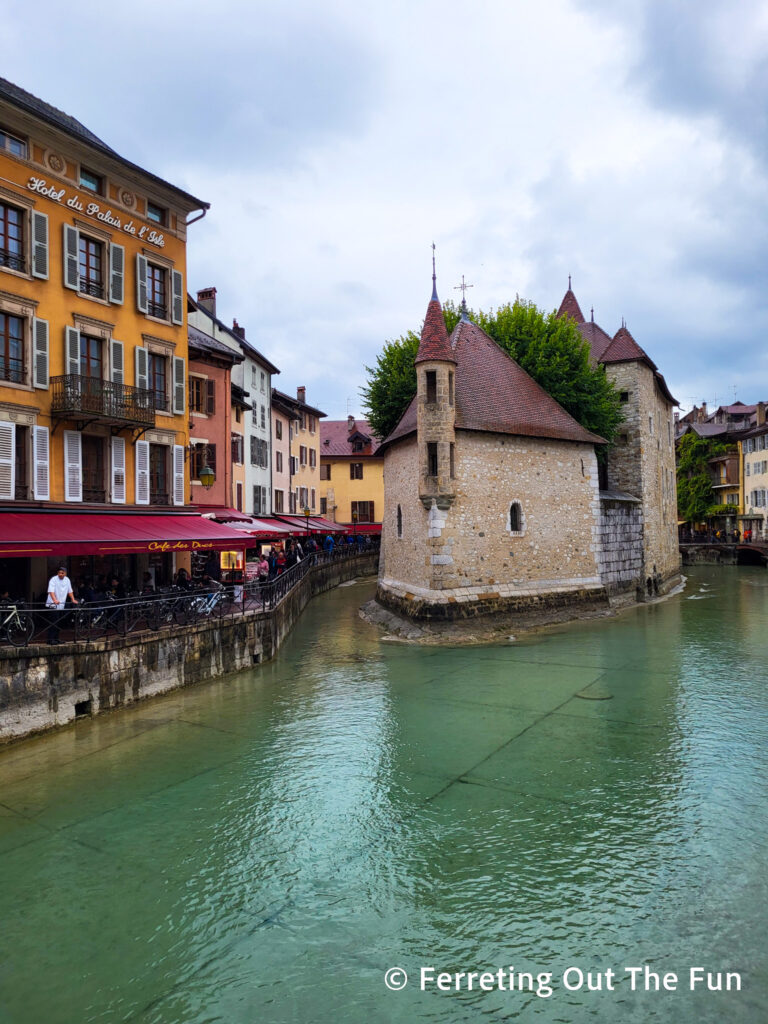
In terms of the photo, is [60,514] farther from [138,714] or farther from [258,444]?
[258,444]

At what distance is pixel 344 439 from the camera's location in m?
57.6

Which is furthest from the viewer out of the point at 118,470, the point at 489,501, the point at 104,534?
the point at 489,501

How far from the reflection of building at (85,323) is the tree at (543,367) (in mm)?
13228

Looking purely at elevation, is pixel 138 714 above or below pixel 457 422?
below

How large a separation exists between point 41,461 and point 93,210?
21.4 ft

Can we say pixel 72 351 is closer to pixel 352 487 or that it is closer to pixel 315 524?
pixel 315 524

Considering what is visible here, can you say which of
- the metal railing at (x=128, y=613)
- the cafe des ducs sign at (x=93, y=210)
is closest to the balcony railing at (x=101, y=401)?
the cafe des ducs sign at (x=93, y=210)

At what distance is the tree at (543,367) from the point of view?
2892cm

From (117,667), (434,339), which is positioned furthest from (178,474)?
(434,339)

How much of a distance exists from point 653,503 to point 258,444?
1941cm

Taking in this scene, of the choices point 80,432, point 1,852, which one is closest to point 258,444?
point 80,432

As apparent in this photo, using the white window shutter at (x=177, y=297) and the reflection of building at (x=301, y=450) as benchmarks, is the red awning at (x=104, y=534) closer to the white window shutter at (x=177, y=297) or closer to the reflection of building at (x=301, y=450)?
the white window shutter at (x=177, y=297)

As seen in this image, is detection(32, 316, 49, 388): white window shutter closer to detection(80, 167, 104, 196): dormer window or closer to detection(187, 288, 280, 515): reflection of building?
detection(80, 167, 104, 196): dormer window

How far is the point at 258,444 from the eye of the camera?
34.5 meters
